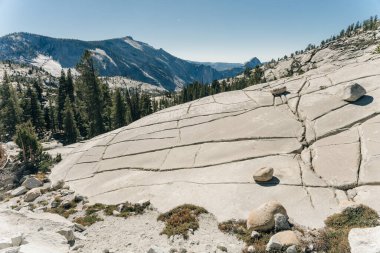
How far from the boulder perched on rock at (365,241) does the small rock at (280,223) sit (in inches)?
164

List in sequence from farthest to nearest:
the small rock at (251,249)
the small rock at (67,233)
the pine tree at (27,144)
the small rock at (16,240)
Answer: the pine tree at (27,144), the small rock at (67,233), the small rock at (251,249), the small rock at (16,240)

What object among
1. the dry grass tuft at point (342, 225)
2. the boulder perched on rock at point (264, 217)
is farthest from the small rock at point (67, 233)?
the dry grass tuft at point (342, 225)

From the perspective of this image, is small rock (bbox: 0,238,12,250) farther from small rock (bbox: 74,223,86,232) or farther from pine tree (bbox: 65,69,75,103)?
pine tree (bbox: 65,69,75,103)

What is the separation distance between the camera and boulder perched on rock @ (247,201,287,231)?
595 inches

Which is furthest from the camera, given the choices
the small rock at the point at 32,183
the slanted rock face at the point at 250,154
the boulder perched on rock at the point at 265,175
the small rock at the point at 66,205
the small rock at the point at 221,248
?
the small rock at the point at 32,183

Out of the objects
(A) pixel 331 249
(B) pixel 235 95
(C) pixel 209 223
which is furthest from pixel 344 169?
(B) pixel 235 95

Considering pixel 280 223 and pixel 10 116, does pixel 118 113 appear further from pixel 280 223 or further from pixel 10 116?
pixel 280 223

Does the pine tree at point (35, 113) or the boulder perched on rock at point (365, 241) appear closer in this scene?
the boulder perched on rock at point (365, 241)

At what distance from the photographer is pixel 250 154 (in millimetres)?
24734

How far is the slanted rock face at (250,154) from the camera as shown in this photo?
18.6 metres

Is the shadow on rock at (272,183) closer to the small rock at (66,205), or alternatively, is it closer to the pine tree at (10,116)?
the small rock at (66,205)

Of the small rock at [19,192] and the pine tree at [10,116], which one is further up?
the pine tree at [10,116]

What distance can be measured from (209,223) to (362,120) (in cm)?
1572

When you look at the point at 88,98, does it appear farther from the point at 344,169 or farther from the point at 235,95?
the point at 344,169
